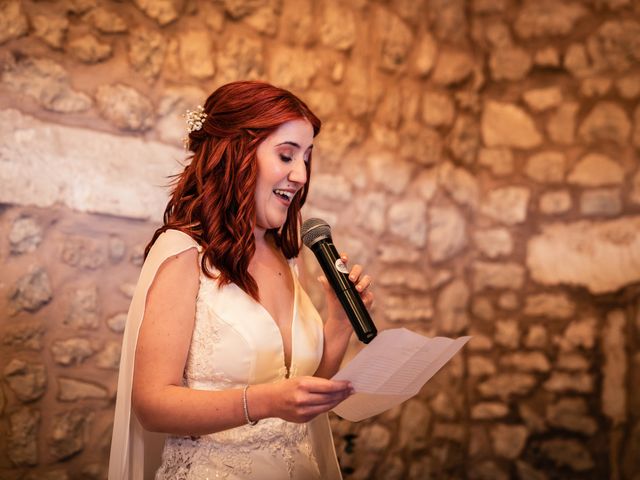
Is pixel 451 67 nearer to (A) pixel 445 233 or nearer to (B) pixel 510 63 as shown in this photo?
(B) pixel 510 63

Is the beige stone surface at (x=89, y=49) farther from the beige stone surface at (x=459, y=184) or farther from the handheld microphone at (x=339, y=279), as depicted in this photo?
the beige stone surface at (x=459, y=184)

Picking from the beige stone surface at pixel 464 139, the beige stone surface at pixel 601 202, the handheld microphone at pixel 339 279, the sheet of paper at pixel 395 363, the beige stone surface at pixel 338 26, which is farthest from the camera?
the beige stone surface at pixel 464 139

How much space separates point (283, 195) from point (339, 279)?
32cm

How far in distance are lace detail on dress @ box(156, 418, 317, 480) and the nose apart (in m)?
0.62

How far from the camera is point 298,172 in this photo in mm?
1754

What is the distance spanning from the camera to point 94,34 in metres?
2.42

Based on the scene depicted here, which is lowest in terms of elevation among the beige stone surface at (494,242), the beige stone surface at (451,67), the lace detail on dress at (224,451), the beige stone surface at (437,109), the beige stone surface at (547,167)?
the lace detail on dress at (224,451)

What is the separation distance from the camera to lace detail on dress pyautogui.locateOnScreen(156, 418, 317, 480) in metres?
1.64

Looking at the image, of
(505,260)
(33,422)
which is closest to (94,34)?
(33,422)

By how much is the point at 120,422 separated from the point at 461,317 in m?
2.32

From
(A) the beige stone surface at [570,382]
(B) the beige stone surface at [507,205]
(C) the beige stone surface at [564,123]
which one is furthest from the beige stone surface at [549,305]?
(C) the beige stone surface at [564,123]

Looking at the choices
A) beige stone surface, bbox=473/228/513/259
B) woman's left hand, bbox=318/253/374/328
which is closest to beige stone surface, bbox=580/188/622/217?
beige stone surface, bbox=473/228/513/259

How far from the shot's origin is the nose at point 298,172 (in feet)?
5.74

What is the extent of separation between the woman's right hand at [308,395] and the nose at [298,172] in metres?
0.56
